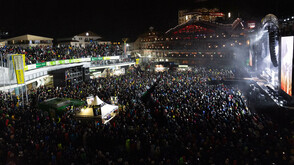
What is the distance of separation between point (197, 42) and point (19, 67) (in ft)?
152

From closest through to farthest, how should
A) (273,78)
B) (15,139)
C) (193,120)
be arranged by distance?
(15,139) < (193,120) < (273,78)

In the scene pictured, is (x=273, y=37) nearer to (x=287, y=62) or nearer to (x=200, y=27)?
(x=287, y=62)

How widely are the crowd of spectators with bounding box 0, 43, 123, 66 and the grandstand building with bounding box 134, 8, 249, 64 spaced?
21317 millimetres

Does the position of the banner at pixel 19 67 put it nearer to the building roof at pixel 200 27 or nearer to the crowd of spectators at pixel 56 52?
the crowd of spectators at pixel 56 52

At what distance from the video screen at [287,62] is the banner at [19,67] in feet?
56.5

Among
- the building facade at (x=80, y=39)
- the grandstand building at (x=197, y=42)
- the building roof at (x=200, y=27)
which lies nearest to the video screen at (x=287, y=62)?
the grandstand building at (x=197, y=42)

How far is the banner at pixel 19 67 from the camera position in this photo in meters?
15.0

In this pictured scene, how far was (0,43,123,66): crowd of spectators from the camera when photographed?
2294 cm

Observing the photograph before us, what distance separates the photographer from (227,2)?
62906 mm

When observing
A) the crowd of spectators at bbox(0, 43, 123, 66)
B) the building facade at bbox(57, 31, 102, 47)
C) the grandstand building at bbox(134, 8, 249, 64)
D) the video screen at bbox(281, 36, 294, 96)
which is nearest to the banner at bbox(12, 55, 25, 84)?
the crowd of spectators at bbox(0, 43, 123, 66)

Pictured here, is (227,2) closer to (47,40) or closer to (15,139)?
(47,40)

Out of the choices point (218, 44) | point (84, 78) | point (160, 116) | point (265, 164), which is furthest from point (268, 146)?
point (218, 44)

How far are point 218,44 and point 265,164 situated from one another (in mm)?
48065

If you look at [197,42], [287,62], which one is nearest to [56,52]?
[287,62]
